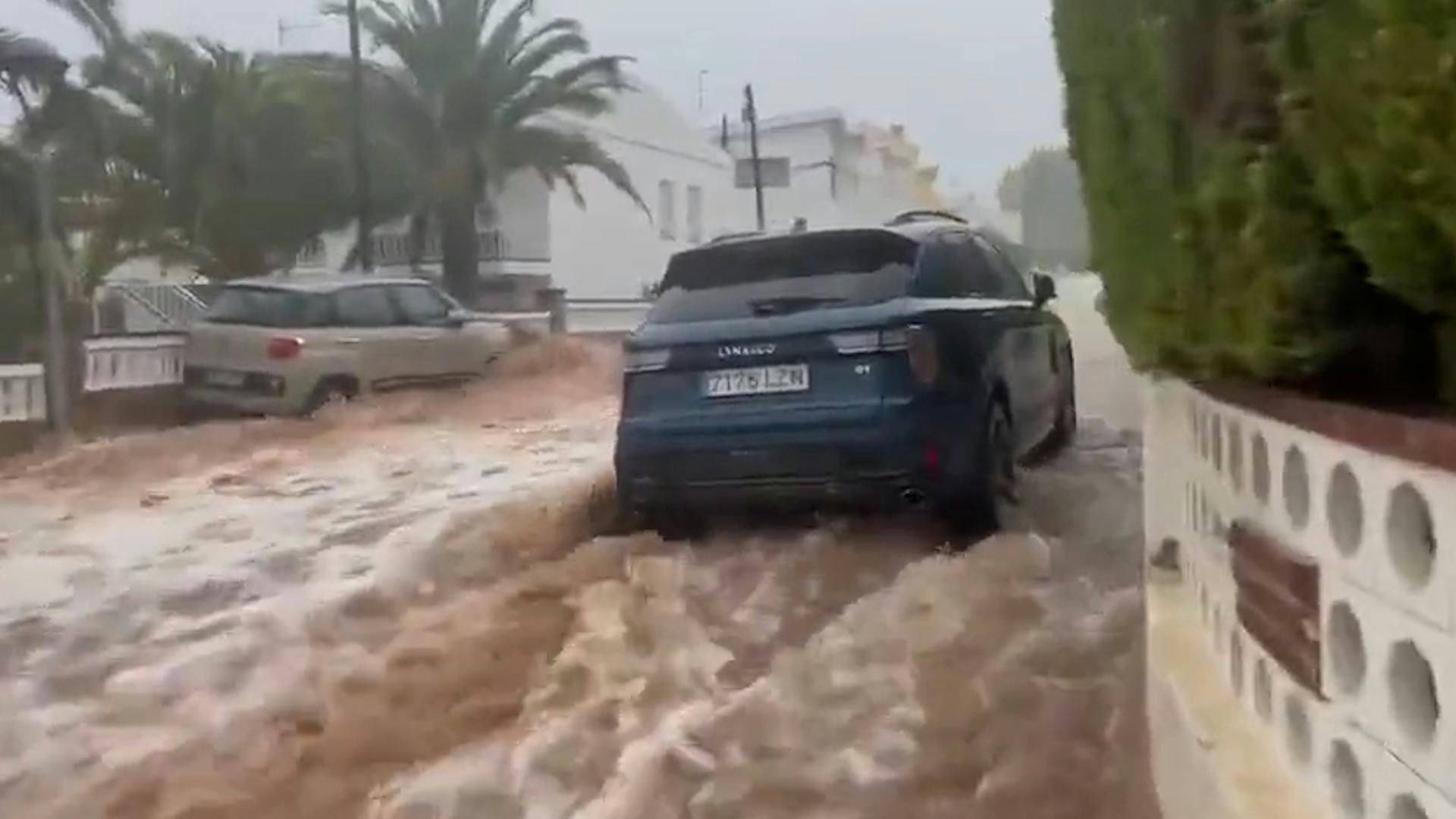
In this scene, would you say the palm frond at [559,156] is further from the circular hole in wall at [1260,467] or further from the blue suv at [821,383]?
the circular hole in wall at [1260,467]

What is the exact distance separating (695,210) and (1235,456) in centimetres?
2370

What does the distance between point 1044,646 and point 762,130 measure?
25587 mm

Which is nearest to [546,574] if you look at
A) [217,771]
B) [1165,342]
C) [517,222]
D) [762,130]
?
[217,771]

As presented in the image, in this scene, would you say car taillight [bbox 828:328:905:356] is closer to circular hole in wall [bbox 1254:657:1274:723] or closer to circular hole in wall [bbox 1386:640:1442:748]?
circular hole in wall [bbox 1254:657:1274:723]

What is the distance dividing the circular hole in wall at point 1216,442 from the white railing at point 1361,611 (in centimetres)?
17

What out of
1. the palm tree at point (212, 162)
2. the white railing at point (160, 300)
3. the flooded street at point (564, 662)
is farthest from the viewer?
the palm tree at point (212, 162)

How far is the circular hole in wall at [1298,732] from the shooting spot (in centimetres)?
202

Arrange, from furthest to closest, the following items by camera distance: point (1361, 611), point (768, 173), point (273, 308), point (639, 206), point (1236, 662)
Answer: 1. point (768, 173)
2. point (639, 206)
3. point (273, 308)
4. point (1236, 662)
5. point (1361, 611)

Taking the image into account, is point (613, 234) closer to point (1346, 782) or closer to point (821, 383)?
point (821, 383)

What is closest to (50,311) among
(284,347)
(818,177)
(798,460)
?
(284,347)

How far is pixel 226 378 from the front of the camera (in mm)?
12289

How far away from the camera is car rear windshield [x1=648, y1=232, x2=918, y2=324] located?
6.19 metres

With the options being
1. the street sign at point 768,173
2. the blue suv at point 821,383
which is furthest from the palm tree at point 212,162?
the blue suv at point 821,383

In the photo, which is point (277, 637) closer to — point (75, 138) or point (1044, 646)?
point (1044, 646)
